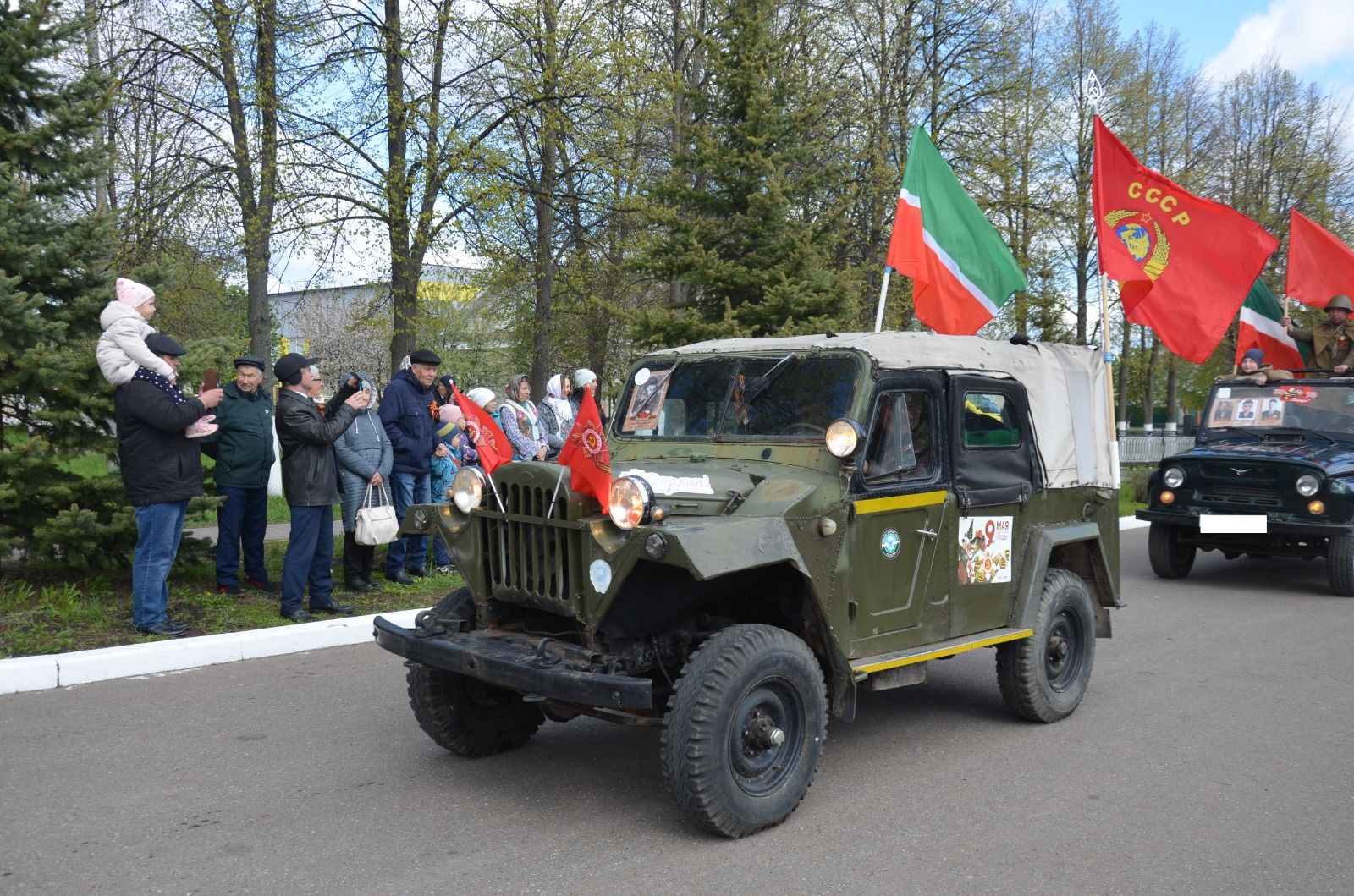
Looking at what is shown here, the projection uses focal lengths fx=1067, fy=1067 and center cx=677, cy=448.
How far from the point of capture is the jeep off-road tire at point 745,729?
160 inches

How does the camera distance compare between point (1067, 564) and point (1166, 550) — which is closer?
point (1067, 564)

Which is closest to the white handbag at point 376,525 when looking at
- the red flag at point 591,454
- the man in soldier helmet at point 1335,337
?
the red flag at point 591,454

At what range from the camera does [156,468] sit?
7066 mm

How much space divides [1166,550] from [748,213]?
657 cm

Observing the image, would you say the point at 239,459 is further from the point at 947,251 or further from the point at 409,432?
the point at 947,251

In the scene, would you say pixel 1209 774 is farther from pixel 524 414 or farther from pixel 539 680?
pixel 524 414

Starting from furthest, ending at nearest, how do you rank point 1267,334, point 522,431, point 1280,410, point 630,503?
1. point 1267,334
2. point 1280,410
3. point 522,431
4. point 630,503

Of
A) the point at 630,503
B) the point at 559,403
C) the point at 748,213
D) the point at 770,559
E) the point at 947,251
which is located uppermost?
the point at 748,213

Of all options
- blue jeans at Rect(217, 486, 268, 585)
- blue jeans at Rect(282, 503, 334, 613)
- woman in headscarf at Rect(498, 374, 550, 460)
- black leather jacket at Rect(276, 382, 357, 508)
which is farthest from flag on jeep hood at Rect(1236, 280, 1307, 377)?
blue jeans at Rect(217, 486, 268, 585)

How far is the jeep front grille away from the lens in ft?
14.6

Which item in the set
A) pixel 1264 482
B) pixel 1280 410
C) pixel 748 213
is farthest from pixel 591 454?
pixel 748 213

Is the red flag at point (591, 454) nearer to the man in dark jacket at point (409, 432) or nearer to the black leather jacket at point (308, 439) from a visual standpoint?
the black leather jacket at point (308, 439)

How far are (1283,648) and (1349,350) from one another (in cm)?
573

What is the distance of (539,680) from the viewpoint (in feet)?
13.7
